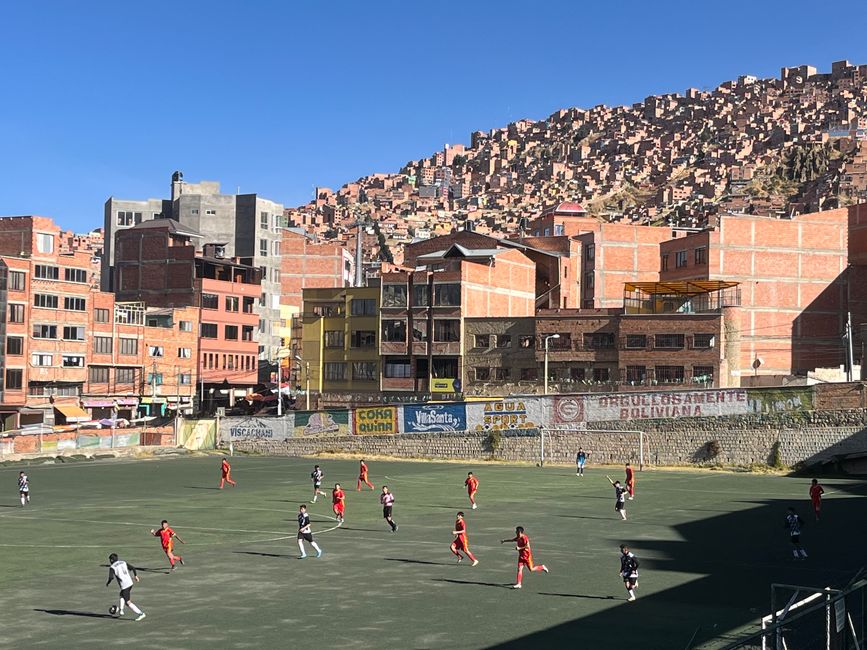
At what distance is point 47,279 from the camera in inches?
3821

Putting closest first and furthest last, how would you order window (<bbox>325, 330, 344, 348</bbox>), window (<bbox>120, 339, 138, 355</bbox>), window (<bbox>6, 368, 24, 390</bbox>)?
window (<bbox>6, 368, 24, 390</bbox>), window (<bbox>325, 330, 344, 348</bbox>), window (<bbox>120, 339, 138, 355</bbox>)

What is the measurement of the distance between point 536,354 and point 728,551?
58.2 meters

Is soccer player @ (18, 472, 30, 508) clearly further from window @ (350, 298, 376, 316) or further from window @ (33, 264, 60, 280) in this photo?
window @ (350, 298, 376, 316)

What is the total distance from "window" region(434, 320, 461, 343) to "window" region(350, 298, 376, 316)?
7153 millimetres

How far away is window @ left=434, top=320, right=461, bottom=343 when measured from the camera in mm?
97500

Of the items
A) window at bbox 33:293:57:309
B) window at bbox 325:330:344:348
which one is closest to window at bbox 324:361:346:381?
window at bbox 325:330:344:348

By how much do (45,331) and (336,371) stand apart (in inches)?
1025

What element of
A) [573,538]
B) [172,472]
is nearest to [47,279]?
[172,472]

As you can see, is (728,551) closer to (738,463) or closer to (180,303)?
(738,463)

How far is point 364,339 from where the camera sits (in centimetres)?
10206

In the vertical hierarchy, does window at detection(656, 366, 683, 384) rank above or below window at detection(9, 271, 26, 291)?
below

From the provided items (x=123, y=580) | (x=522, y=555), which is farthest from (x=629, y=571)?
(x=123, y=580)

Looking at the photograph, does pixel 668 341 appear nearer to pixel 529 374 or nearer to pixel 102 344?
pixel 529 374

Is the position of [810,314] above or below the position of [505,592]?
above
